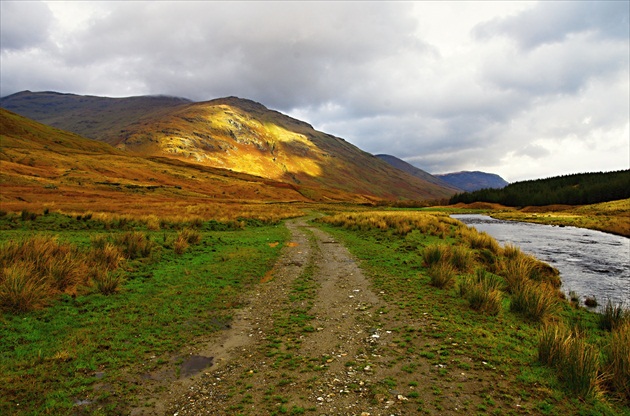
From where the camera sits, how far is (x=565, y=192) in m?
110

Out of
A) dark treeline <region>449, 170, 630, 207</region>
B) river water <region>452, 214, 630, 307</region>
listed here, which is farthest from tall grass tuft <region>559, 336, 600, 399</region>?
dark treeline <region>449, 170, 630, 207</region>

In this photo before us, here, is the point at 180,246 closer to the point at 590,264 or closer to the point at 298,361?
the point at 298,361

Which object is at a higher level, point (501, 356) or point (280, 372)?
point (501, 356)

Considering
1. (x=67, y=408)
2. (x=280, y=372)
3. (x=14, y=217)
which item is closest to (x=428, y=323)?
(x=280, y=372)

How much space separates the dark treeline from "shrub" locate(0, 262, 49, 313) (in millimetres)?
124414

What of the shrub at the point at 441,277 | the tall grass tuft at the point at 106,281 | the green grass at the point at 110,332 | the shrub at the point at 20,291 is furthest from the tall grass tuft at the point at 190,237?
the shrub at the point at 441,277

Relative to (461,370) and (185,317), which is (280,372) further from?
(185,317)

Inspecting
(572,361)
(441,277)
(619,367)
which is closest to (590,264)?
(441,277)

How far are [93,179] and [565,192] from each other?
144309mm

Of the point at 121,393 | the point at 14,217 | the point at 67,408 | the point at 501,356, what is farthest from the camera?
the point at 14,217

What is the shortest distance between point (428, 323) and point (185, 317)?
696 cm

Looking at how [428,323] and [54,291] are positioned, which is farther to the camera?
[54,291]

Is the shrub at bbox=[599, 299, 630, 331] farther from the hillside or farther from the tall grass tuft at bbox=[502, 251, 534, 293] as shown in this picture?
the hillside

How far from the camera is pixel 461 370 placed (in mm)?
6398
